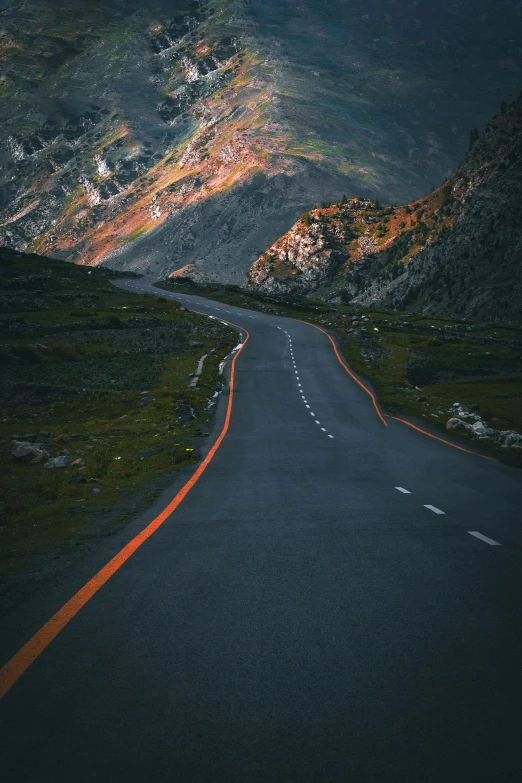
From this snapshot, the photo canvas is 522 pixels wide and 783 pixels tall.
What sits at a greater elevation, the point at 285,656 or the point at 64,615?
the point at 285,656

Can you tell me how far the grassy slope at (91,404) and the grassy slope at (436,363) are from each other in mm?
11646

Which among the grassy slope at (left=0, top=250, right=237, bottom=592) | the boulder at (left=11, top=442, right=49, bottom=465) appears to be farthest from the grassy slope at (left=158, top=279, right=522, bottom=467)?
the boulder at (left=11, top=442, right=49, bottom=465)

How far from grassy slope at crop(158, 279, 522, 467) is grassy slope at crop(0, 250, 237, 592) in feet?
38.2

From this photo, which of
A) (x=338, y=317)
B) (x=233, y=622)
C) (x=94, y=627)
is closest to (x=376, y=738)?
(x=233, y=622)

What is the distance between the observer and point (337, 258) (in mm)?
155000

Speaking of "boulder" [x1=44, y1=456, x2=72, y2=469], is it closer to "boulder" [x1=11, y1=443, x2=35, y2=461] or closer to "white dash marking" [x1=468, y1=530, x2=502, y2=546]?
"boulder" [x1=11, y1=443, x2=35, y2=461]

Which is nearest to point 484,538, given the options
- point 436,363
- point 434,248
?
point 436,363

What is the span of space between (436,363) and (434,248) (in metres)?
65.2

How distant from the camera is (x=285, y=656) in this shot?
5.37 meters

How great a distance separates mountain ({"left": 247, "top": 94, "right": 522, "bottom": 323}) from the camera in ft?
336

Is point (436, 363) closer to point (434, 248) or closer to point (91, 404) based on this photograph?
point (91, 404)

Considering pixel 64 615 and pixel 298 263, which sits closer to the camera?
pixel 64 615

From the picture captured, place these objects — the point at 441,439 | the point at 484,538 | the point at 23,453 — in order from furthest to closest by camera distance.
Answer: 1. the point at 441,439
2. the point at 23,453
3. the point at 484,538

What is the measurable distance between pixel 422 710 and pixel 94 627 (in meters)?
3.02
